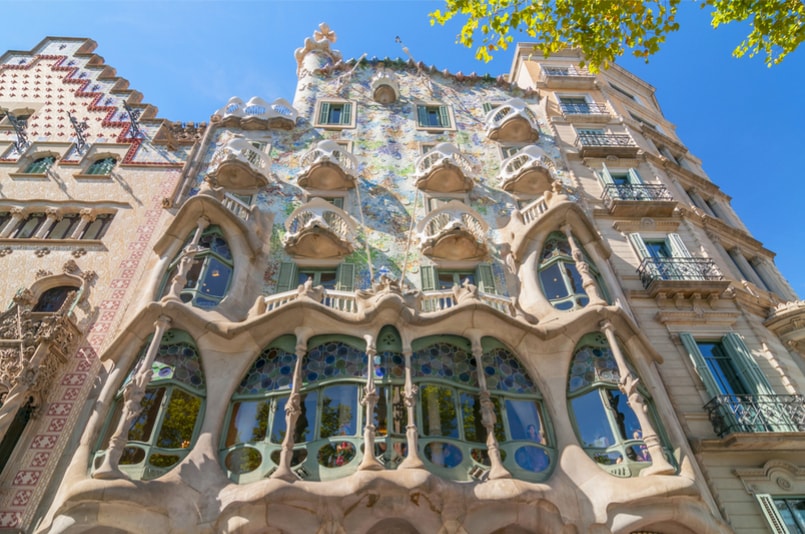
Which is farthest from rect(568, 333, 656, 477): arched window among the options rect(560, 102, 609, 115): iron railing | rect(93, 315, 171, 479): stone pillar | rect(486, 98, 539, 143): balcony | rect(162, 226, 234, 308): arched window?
rect(560, 102, 609, 115): iron railing

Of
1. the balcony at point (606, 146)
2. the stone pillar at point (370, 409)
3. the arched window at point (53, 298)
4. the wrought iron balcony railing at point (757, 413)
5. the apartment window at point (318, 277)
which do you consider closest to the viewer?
the stone pillar at point (370, 409)

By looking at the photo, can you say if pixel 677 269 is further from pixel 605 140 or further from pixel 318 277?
pixel 318 277

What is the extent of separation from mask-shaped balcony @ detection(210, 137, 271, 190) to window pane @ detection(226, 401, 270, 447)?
842 centimetres

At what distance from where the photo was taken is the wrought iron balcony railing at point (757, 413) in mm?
11523

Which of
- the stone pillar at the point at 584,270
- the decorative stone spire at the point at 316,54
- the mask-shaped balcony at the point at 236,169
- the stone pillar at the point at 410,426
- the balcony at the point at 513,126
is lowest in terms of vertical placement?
the stone pillar at the point at 410,426

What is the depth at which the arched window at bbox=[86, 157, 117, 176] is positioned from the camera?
57.8 ft

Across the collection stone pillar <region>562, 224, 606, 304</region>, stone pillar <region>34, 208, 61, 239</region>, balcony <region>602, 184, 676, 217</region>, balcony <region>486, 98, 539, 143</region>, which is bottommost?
stone pillar <region>562, 224, 606, 304</region>

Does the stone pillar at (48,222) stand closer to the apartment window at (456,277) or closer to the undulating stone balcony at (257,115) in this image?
the undulating stone balcony at (257,115)

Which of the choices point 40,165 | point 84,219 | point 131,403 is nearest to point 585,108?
point 84,219

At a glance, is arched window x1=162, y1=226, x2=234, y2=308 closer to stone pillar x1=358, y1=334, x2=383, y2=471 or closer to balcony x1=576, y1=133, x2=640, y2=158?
stone pillar x1=358, y1=334, x2=383, y2=471

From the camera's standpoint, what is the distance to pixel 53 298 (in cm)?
1385

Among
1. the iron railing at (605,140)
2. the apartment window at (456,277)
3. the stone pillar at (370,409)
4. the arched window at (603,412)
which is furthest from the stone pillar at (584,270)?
the iron railing at (605,140)

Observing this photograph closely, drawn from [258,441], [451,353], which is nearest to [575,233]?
[451,353]

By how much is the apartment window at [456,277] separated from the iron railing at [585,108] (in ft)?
35.6
